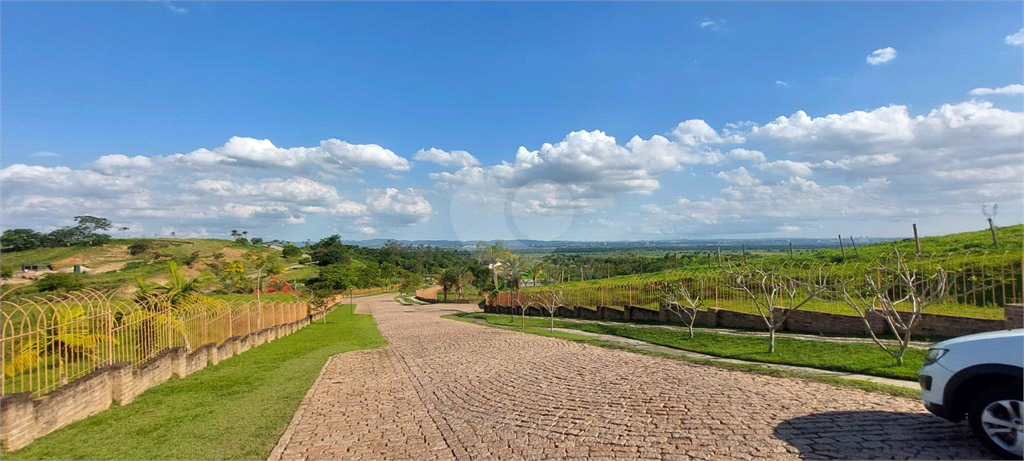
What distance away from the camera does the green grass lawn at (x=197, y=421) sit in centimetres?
586

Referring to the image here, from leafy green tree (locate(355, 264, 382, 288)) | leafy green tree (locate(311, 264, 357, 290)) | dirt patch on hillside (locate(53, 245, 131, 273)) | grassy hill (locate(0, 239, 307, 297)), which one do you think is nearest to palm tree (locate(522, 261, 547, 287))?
leafy green tree (locate(311, 264, 357, 290))

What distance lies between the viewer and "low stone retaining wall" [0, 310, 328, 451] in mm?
5773

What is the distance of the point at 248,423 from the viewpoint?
23.5 ft

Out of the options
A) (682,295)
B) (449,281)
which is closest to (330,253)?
(449,281)

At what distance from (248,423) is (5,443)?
2.48 meters

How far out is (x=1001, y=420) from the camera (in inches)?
173

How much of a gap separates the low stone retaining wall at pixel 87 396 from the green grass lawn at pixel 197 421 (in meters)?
0.14

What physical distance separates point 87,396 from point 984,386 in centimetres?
1081

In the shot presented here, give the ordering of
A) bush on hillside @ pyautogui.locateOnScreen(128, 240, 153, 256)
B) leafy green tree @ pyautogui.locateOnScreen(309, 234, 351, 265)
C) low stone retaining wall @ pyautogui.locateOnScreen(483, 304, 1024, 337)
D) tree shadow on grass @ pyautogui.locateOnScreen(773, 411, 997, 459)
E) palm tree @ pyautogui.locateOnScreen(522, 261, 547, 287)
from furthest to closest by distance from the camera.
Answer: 1. bush on hillside @ pyautogui.locateOnScreen(128, 240, 153, 256)
2. leafy green tree @ pyautogui.locateOnScreen(309, 234, 351, 265)
3. palm tree @ pyautogui.locateOnScreen(522, 261, 547, 287)
4. low stone retaining wall @ pyautogui.locateOnScreen(483, 304, 1024, 337)
5. tree shadow on grass @ pyautogui.locateOnScreen(773, 411, 997, 459)

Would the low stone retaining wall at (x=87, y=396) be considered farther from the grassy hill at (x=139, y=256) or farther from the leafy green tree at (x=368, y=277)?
the grassy hill at (x=139, y=256)

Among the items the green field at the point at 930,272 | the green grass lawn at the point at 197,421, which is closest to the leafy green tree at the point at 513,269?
the green field at the point at 930,272

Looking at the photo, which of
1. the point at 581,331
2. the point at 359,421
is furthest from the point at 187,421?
the point at 581,331

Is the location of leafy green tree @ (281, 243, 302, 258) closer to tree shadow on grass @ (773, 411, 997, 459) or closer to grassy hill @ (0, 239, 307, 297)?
grassy hill @ (0, 239, 307, 297)

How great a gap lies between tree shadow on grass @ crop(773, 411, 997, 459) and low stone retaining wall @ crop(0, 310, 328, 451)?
8566mm
